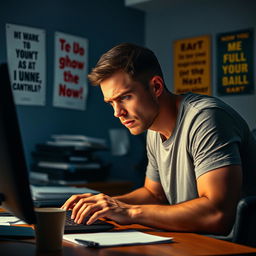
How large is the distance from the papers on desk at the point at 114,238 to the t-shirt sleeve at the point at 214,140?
332mm

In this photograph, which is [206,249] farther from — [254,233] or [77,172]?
[77,172]

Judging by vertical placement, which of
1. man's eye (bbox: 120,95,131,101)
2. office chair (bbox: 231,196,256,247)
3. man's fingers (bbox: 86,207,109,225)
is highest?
man's eye (bbox: 120,95,131,101)

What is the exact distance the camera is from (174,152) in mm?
1642

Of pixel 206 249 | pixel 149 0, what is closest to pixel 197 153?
pixel 206 249

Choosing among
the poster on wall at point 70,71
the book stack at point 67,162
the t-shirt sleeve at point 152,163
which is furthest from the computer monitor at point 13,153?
the poster on wall at point 70,71

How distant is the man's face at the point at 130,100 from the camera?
5.06ft

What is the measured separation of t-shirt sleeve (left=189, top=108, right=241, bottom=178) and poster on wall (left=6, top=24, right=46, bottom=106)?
1.48 m

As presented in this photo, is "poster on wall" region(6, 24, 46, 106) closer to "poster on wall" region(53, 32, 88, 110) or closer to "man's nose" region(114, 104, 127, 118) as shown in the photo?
"poster on wall" region(53, 32, 88, 110)

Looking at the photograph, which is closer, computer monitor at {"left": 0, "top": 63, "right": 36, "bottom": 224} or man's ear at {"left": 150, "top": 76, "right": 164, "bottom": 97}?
computer monitor at {"left": 0, "top": 63, "right": 36, "bottom": 224}

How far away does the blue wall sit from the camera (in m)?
2.77

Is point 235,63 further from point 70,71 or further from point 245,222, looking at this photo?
point 245,222

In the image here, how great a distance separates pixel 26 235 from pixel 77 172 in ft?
5.06

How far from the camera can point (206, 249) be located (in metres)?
1.00

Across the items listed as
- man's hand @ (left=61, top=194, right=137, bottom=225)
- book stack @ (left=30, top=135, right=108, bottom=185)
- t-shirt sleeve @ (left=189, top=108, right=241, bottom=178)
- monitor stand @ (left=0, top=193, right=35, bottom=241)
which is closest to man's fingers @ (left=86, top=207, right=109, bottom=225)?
man's hand @ (left=61, top=194, right=137, bottom=225)
